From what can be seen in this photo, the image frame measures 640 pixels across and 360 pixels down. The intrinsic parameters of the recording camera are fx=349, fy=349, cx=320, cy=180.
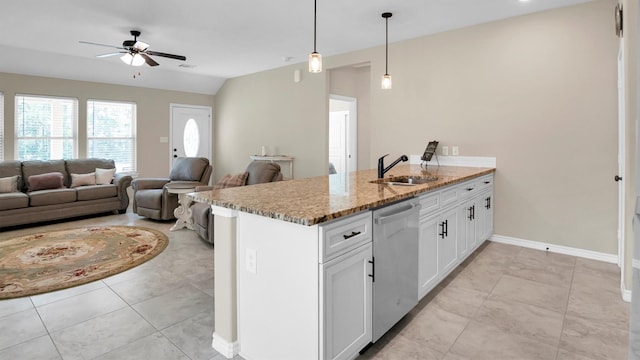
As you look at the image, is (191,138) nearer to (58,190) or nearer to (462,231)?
(58,190)

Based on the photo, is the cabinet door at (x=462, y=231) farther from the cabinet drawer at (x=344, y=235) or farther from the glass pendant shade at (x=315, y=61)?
the glass pendant shade at (x=315, y=61)

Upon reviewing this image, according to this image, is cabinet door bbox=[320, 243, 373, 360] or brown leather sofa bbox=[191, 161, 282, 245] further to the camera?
brown leather sofa bbox=[191, 161, 282, 245]

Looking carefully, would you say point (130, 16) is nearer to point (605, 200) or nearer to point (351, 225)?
point (351, 225)

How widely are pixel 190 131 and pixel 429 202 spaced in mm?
6715

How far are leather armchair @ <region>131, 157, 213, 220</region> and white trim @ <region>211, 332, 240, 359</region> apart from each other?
325 centimetres

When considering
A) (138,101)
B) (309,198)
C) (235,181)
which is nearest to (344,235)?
(309,198)

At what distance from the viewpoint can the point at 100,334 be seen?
7.07 feet

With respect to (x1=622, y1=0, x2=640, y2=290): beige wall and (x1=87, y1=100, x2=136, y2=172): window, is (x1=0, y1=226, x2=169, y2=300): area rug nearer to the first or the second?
(x1=87, y1=100, x2=136, y2=172): window

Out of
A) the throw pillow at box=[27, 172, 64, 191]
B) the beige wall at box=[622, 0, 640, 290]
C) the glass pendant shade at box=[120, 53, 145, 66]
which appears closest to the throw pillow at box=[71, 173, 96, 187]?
the throw pillow at box=[27, 172, 64, 191]

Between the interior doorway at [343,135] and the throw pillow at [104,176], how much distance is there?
155 inches

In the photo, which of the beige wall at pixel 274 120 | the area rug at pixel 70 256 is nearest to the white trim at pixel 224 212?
the area rug at pixel 70 256

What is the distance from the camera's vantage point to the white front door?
7.68 m

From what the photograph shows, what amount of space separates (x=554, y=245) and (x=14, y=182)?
7143 mm

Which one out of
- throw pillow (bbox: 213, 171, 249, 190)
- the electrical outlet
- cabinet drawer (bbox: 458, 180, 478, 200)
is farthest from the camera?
throw pillow (bbox: 213, 171, 249, 190)
